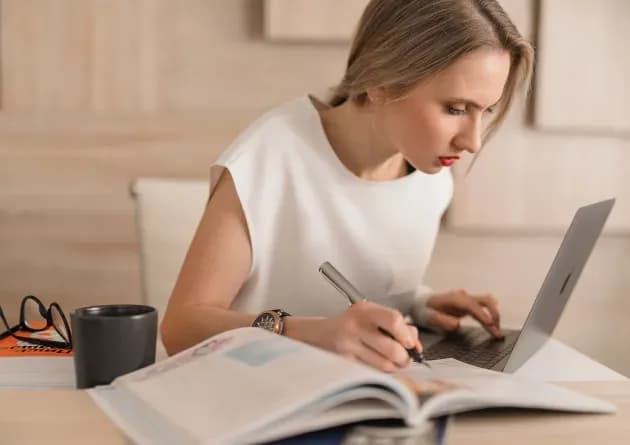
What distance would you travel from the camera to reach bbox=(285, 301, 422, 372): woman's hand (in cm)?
94

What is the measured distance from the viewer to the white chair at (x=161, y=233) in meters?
1.88

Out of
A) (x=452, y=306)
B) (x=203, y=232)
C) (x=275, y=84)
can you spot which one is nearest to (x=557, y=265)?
(x=452, y=306)

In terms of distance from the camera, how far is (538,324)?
1272 millimetres

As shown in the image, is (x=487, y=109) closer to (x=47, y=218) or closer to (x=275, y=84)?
(x=275, y=84)

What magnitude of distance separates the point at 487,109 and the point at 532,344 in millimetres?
401

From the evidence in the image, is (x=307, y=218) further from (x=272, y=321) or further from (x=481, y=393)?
(x=481, y=393)

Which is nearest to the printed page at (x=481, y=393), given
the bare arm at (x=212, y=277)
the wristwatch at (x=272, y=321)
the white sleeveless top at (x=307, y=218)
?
the wristwatch at (x=272, y=321)

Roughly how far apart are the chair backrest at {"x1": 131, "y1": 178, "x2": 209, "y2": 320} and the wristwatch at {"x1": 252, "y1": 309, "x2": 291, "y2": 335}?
→ 0.76 m

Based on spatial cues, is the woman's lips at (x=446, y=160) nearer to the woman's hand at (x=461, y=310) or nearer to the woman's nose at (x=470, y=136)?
the woman's nose at (x=470, y=136)

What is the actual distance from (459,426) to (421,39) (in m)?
0.76

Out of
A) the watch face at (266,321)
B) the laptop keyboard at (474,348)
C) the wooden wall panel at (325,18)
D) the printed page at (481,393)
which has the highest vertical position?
the wooden wall panel at (325,18)

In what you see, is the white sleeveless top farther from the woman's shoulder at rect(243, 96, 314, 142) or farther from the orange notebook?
the orange notebook

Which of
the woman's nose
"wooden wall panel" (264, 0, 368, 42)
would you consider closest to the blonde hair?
the woman's nose

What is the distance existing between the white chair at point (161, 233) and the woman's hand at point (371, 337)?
0.90 m
